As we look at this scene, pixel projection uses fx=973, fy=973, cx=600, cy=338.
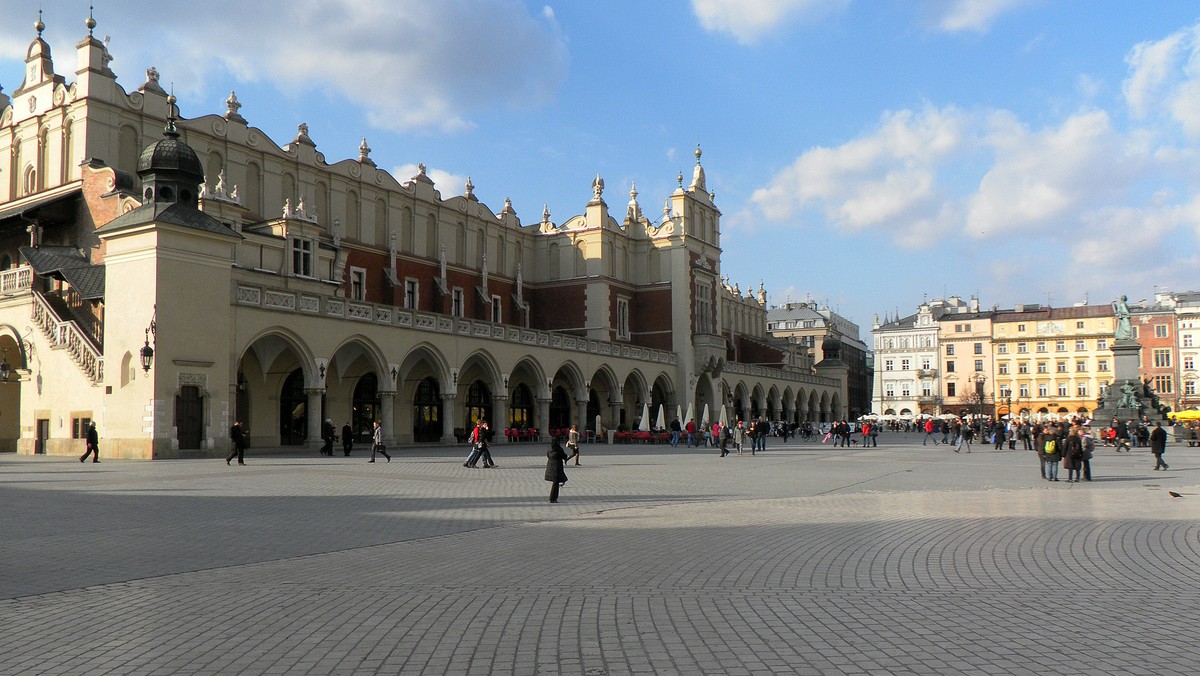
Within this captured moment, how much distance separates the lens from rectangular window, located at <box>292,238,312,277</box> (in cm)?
4156

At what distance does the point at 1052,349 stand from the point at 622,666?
111 m

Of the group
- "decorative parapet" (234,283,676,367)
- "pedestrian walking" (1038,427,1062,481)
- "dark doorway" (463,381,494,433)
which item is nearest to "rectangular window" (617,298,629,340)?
"decorative parapet" (234,283,676,367)

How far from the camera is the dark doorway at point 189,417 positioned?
30234mm

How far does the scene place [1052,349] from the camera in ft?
346

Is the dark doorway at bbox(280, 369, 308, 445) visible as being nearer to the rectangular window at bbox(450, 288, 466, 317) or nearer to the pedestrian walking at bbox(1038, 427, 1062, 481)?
the rectangular window at bbox(450, 288, 466, 317)

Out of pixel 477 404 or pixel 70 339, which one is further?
pixel 477 404

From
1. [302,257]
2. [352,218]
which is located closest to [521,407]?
[352,218]

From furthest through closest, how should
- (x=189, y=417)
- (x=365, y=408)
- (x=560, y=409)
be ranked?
1. (x=560, y=409)
2. (x=365, y=408)
3. (x=189, y=417)

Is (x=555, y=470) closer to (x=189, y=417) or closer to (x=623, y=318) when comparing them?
(x=189, y=417)

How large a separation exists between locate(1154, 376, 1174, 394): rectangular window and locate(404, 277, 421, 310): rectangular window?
266 ft

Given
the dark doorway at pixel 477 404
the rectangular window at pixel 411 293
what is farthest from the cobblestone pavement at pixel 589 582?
the rectangular window at pixel 411 293

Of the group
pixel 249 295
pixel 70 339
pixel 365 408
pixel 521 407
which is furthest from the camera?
pixel 521 407

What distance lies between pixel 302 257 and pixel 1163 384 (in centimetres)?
9083

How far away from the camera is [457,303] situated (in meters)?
56.8
